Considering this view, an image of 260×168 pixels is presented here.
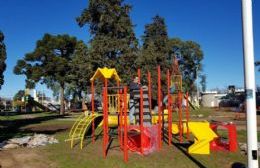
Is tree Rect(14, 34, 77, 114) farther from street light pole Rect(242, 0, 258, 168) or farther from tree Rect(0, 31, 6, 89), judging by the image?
street light pole Rect(242, 0, 258, 168)

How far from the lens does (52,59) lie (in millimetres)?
58719

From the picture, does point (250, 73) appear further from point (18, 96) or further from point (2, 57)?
point (18, 96)

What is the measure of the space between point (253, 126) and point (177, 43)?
7503 centimetres

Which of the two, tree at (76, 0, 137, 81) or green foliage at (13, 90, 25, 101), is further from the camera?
green foliage at (13, 90, 25, 101)

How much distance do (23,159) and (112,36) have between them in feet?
107

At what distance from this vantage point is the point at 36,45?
200 feet

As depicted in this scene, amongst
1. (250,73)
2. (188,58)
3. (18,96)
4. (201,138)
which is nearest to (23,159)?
(201,138)

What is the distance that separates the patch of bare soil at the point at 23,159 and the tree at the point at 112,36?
94.5 ft

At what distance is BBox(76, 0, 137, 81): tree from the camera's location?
42906mm

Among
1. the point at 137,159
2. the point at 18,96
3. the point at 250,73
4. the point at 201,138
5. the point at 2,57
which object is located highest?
the point at 2,57

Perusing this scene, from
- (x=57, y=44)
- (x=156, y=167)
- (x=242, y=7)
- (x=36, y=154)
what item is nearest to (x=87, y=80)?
(x=57, y=44)

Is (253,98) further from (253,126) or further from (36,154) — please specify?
(36,154)

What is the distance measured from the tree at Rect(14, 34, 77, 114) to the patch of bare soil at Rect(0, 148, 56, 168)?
44.4 meters

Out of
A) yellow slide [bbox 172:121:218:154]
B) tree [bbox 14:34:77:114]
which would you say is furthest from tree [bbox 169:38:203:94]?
yellow slide [bbox 172:121:218:154]
